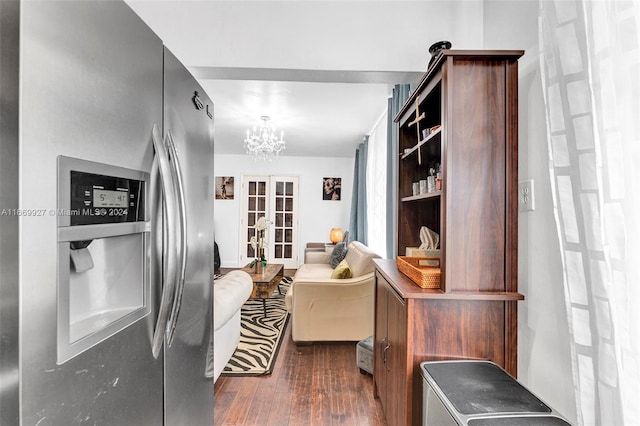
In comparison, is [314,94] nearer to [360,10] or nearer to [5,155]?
[360,10]

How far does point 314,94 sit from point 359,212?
2.75 metres

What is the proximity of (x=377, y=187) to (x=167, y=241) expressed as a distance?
3937mm

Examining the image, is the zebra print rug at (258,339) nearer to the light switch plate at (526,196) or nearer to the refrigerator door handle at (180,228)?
the refrigerator door handle at (180,228)

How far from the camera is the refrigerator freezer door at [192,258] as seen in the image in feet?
3.61

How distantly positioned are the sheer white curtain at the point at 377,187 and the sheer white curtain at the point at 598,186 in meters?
2.94

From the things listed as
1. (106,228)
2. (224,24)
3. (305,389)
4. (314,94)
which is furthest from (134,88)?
(314,94)

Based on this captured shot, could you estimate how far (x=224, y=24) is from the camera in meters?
2.02

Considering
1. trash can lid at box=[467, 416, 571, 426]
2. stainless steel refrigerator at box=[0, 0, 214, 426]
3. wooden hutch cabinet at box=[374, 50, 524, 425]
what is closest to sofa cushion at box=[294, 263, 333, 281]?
wooden hutch cabinet at box=[374, 50, 524, 425]

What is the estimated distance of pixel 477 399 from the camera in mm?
1074

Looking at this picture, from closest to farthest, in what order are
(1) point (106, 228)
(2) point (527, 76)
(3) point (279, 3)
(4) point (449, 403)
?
1. (1) point (106, 228)
2. (4) point (449, 403)
3. (2) point (527, 76)
4. (3) point (279, 3)

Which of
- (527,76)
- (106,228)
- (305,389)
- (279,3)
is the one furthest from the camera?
(305,389)

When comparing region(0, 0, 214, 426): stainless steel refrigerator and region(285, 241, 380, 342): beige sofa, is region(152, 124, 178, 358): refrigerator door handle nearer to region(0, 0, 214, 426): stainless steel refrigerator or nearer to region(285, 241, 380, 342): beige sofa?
region(0, 0, 214, 426): stainless steel refrigerator

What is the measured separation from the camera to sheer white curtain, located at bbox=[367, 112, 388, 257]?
167 inches

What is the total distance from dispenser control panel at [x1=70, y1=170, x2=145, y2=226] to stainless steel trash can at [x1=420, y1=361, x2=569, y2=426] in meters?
1.07
